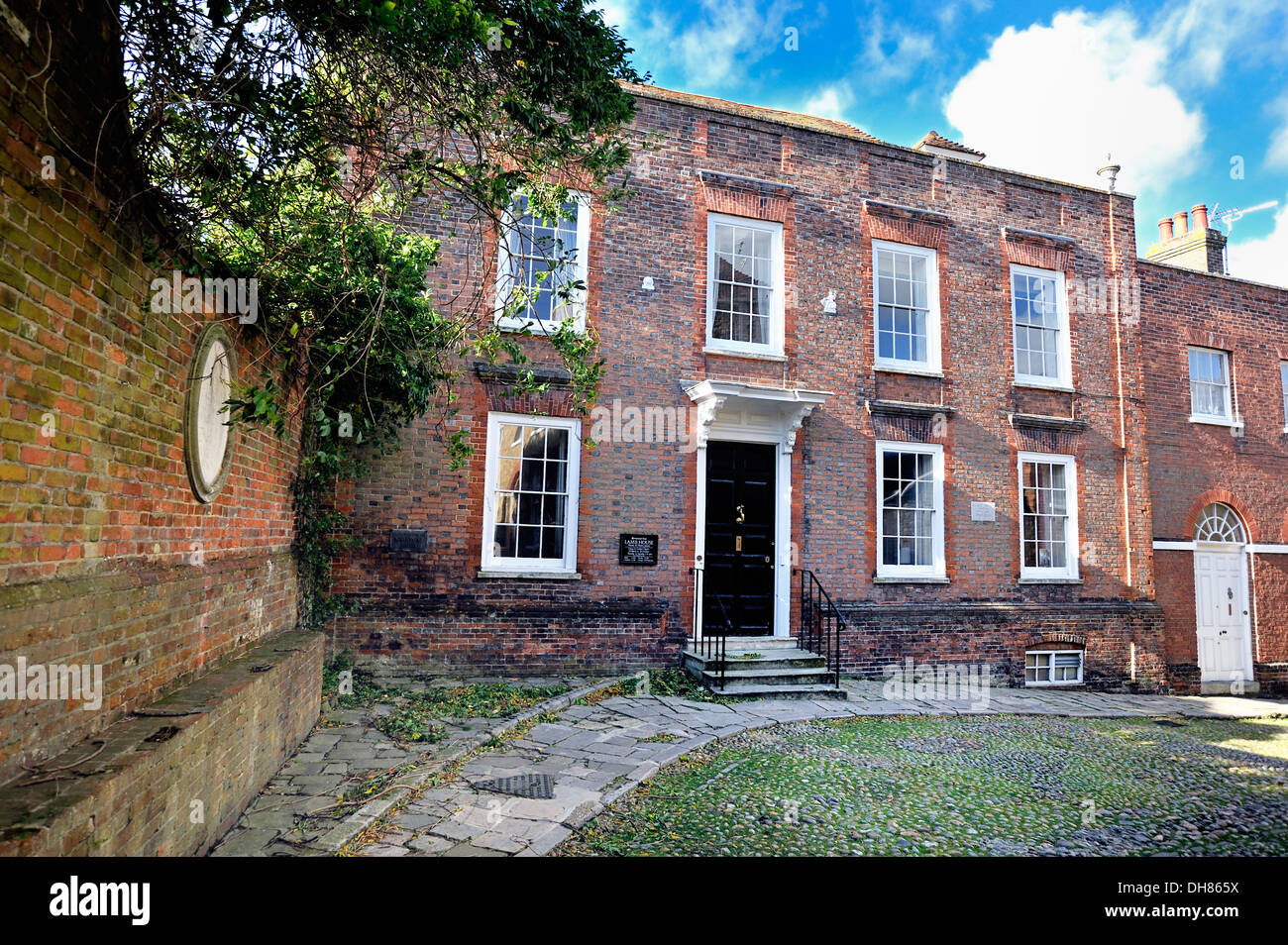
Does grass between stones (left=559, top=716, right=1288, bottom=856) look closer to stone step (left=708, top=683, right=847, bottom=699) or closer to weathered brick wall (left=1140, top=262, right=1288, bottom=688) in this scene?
stone step (left=708, top=683, right=847, bottom=699)

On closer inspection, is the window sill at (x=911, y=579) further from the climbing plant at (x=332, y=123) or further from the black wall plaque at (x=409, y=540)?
the black wall plaque at (x=409, y=540)

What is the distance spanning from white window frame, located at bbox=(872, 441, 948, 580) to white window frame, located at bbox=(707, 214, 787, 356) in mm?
2295

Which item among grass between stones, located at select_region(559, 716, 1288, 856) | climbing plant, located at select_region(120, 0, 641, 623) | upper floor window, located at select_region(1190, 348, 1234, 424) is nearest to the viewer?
climbing plant, located at select_region(120, 0, 641, 623)

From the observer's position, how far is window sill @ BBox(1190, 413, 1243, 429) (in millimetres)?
12797

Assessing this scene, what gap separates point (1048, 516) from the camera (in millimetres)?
11516

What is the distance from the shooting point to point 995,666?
34.9 ft

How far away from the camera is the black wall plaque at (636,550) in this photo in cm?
909

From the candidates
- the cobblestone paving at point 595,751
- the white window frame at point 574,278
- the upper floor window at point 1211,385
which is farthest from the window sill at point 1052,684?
the white window frame at point 574,278

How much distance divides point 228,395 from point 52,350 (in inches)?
81.0

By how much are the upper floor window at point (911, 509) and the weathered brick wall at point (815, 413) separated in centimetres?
24

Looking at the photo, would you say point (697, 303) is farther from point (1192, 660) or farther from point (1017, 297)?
point (1192, 660)

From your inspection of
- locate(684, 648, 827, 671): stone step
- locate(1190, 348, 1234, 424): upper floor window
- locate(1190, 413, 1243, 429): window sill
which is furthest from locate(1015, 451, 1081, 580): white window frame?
locate(684, 648, 827, 671): stone step

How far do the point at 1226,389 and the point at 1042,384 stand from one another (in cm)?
484
